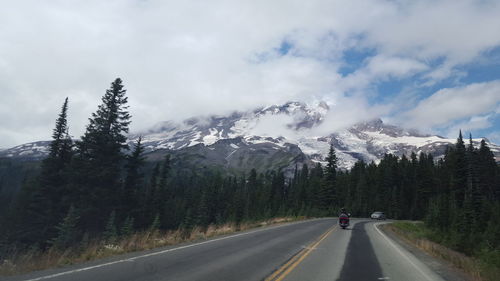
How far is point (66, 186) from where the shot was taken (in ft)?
122

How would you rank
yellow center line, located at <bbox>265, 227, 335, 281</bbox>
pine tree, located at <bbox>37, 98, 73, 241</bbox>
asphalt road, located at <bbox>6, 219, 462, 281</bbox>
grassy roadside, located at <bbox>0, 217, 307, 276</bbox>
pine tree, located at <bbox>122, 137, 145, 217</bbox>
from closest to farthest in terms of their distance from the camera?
asphalt road, located at <bbox>6, 219, 462, 281</bbox>, yellow center line, located at <bbox>265, 227, 335, 281</bbox>, grassy roadside, located at <bbox>0, 217, 307, 276</bbox>, pine tree, located at <bbox>37, 98, 73, 241</bbox>, pine tree, located at <bbox>122, 137, 145, 217</bbox>

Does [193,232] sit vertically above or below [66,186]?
below

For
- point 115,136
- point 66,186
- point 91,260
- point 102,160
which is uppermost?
point 115,136

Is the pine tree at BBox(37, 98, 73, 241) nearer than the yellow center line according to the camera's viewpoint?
No

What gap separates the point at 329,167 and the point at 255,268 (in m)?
71.9

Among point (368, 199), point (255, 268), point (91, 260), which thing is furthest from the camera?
point (368, 199)

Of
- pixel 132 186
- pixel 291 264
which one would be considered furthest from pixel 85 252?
pixel 132 186

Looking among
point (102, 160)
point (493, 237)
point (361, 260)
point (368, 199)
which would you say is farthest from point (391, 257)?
point (368, 199)

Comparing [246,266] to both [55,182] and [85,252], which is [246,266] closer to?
[85,252]

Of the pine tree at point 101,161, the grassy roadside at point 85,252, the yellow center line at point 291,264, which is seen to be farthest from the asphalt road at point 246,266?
the pine tree at point 101,161

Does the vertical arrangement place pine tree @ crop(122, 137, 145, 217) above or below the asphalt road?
above

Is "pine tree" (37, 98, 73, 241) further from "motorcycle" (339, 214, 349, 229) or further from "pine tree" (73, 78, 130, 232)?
"motorcycle" (339, 214, 349, 229)

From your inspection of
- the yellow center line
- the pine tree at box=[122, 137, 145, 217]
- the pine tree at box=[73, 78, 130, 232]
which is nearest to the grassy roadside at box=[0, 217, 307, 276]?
the yellow center line

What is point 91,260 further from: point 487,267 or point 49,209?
point 49,209
